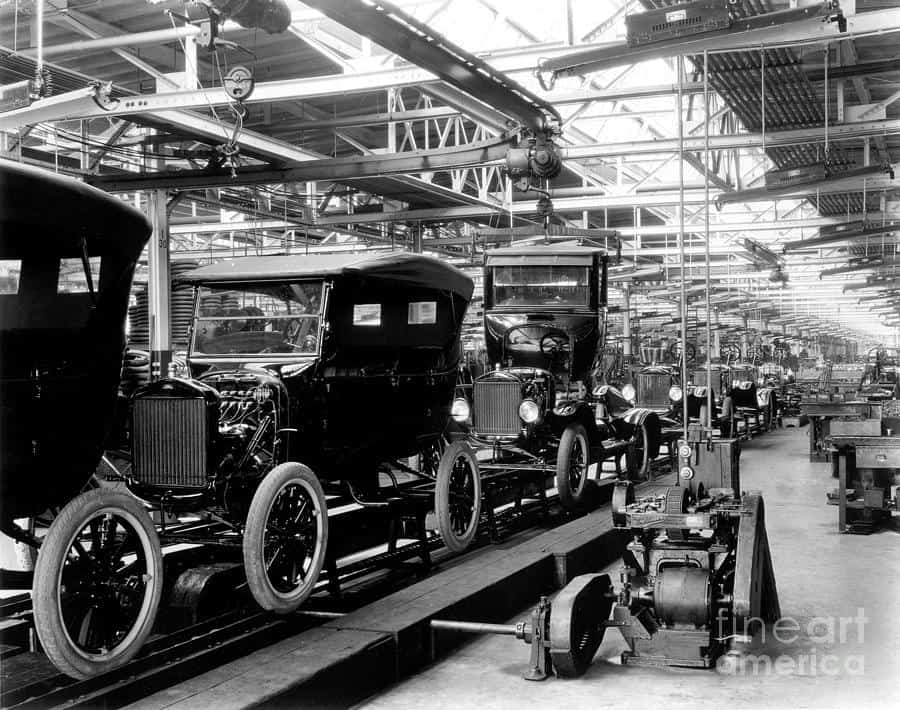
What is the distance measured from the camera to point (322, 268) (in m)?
6.12

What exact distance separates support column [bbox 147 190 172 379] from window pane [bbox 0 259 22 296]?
7527 millimetres

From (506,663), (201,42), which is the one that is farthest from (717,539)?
(201,42)

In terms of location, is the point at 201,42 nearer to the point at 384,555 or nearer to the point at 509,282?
the point at 384,555

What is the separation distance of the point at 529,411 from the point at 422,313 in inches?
74.4

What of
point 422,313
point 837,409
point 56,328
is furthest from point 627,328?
point 56,328

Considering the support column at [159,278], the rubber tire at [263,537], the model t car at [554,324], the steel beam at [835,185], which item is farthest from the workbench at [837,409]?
the rubber tire at [263,537]

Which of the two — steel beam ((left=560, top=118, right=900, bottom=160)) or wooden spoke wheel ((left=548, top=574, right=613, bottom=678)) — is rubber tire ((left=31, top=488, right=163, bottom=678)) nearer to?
wooden spoke wheel ((left=548, top=574, right=613, bottom=678))

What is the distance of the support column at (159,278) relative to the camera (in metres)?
11.8

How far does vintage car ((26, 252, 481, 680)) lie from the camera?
5.20 metres

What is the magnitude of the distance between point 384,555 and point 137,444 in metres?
2.01

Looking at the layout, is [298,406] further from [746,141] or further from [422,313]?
[746,141]

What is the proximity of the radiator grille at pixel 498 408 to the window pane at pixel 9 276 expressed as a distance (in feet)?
17.2

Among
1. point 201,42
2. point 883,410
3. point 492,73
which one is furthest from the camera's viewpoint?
point 883,410

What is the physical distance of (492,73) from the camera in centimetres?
787
